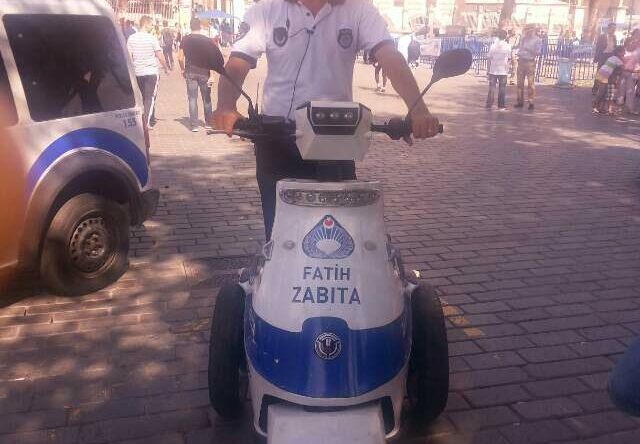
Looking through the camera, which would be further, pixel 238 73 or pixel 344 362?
pixel 238 73

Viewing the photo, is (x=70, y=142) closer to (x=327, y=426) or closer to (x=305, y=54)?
(x=305, y=54)

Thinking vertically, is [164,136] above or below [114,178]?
below

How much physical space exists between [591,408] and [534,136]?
9285mm

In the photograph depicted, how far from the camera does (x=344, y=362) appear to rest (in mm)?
2344

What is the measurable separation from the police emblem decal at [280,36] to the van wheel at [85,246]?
7.25ft

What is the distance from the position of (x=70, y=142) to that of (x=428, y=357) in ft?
10.0

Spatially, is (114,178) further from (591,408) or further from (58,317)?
(591,408)

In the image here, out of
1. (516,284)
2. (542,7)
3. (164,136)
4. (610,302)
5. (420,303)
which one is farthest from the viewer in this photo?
(542,7)

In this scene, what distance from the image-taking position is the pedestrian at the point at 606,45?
17150mm

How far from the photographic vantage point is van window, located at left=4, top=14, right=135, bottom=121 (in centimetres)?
432

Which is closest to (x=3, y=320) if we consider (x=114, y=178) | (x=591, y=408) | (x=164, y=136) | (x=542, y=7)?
(x=114, y=178)

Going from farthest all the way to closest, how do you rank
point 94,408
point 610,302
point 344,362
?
1. point 610,302
2. point 94,408
3. point 344,362

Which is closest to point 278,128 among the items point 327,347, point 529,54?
point 327,347

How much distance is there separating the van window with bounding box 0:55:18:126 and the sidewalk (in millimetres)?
1340
